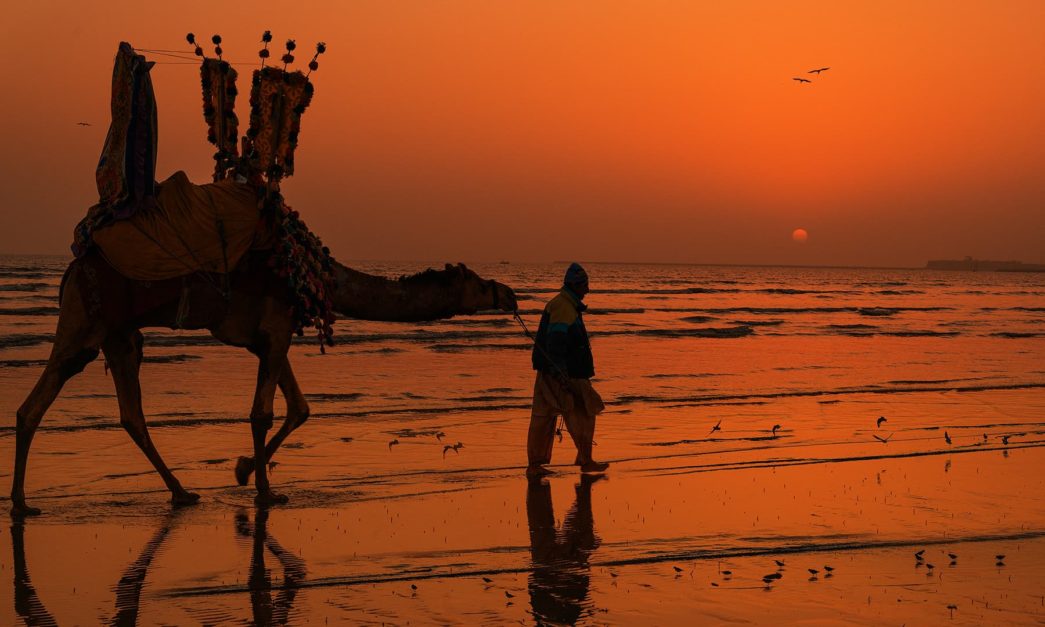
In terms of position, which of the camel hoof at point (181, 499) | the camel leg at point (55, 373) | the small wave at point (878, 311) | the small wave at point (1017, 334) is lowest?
the small wave at point (878, 311)

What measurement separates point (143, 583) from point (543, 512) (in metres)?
3.40

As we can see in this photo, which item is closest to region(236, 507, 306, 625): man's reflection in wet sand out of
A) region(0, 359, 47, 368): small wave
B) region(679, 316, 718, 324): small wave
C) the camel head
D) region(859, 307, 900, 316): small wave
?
the camel head

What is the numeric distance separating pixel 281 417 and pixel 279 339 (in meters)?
7.28

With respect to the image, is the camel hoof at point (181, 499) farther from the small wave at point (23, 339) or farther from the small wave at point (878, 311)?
the small wave at point (878, 311)

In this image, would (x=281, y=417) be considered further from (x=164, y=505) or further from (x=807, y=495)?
(x=807, y=495)

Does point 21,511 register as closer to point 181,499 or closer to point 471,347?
point 181,499

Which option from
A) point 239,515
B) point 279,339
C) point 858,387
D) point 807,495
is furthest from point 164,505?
point 858,387

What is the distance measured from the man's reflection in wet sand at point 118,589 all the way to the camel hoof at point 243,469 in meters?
1.91

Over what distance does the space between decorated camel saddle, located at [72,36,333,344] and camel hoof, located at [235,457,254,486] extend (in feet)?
4.22

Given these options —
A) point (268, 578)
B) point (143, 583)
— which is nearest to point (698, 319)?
point (268, 578)

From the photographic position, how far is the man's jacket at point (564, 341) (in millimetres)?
12234

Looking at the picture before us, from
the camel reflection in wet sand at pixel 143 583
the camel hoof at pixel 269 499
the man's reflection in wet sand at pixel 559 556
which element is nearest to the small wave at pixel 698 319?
the man's reflection in wet sand at pixel 559 556

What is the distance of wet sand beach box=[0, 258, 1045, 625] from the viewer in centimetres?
714

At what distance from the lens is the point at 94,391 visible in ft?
67.7
